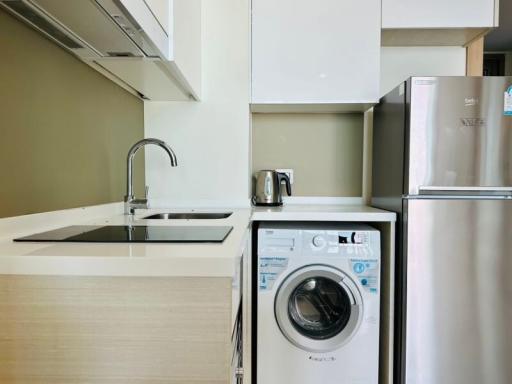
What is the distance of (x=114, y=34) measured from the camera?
105cm

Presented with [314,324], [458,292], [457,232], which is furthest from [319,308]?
[457,232]

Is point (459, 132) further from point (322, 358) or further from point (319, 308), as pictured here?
point (322, 358)

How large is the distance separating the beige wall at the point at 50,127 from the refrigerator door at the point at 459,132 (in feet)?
4.51

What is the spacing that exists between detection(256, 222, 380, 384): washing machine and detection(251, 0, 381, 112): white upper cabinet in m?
0.78

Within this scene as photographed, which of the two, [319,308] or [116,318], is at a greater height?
[116,318]

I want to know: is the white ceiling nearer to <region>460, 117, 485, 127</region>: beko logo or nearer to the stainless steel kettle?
<region>460, 117, 485, 127</region>: beko logo

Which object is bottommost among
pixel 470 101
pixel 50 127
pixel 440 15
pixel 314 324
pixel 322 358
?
pixel 322 358

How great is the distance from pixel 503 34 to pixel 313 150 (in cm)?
270

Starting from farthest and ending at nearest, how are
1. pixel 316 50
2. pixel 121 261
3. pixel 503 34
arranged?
pixel 503 34
pixel 316 50
pixel 121 261

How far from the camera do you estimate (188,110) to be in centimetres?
199

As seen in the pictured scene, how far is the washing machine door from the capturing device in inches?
63.7

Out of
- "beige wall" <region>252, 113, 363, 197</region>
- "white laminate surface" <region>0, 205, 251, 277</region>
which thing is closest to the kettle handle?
"beige wall" <region>252, 113, 363, 197</region>

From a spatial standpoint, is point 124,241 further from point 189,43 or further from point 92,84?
point 189,43

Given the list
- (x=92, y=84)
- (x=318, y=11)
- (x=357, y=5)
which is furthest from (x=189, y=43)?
(x=357, y=5)
